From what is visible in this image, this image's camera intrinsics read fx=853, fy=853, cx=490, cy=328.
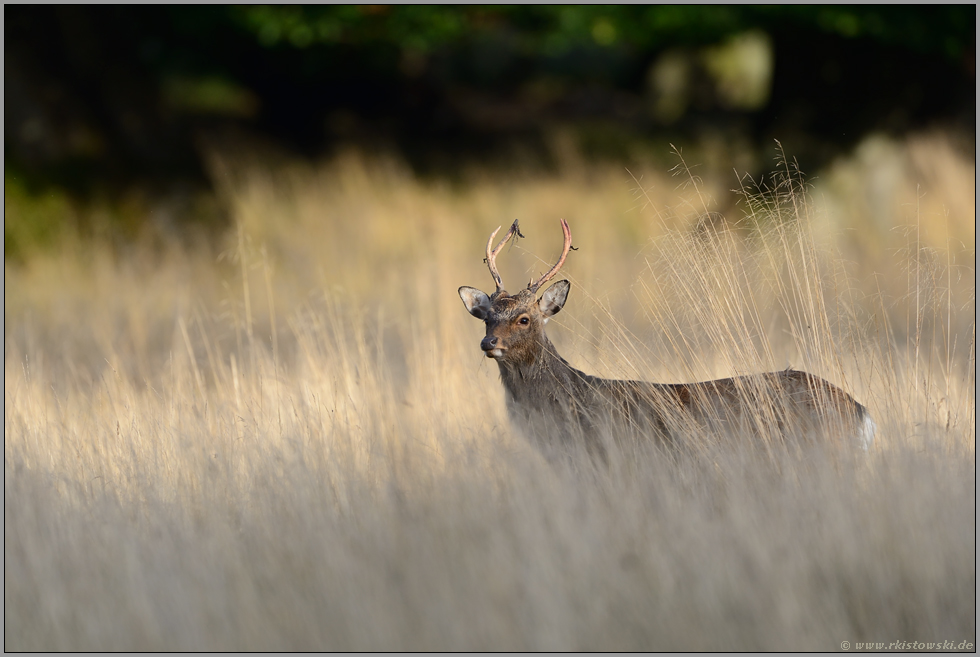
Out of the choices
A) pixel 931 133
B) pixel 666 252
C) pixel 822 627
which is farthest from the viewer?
pixel 931 133

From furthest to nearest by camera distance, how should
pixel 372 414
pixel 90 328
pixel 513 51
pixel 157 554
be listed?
pixel 513 51, pixel 90 328, pixel 372 414, pixel 157 554

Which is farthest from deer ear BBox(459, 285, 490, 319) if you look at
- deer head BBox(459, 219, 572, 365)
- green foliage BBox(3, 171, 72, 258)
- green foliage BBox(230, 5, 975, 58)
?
green foliage BBox(3, 171, 72, 258)

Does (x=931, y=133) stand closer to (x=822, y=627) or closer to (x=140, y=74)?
(x=822, y=627)

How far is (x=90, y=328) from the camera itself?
7.02 meters

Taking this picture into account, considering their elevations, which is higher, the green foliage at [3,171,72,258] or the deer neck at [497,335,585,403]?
the green foliage at [3,171,72,258]

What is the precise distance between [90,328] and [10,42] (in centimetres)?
486

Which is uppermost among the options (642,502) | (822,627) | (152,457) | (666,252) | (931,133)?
(931,133)

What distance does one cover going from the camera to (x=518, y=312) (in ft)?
12.5

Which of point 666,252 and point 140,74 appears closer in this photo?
point 666,252

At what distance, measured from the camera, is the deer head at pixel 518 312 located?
3.77 metres

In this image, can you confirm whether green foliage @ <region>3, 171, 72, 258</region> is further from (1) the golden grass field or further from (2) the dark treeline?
(1) the golden grass field

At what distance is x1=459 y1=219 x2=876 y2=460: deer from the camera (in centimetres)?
357

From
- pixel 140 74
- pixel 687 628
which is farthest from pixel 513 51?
pixel 687 628

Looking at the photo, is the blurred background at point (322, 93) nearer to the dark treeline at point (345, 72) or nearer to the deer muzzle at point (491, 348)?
the dark treeline at point (345, 72)
